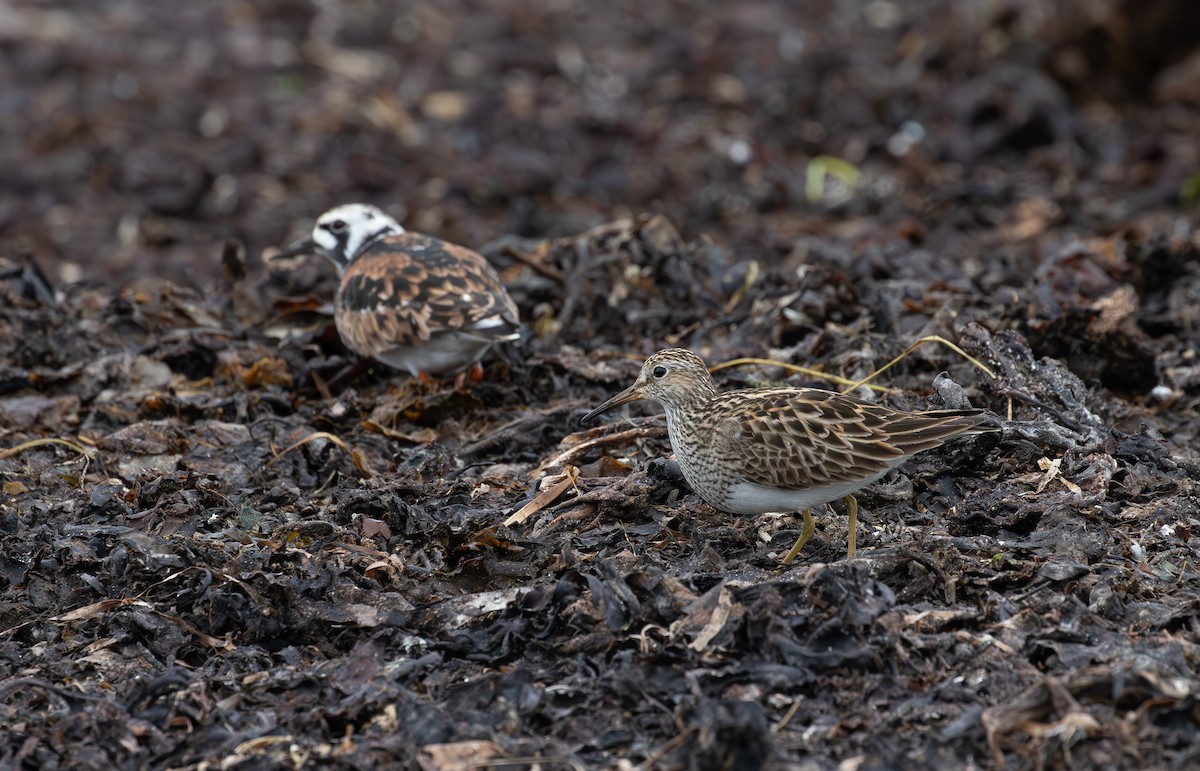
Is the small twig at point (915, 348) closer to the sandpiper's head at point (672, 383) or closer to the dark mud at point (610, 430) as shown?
the dark mud at point (610, 430)

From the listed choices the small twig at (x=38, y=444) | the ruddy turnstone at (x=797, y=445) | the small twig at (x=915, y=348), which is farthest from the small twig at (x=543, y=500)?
the small twig at (x=38, y=444)

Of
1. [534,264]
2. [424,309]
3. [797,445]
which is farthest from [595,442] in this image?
[534,264]

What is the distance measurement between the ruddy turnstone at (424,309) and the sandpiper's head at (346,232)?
1.16 ft

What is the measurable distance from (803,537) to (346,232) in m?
3.78

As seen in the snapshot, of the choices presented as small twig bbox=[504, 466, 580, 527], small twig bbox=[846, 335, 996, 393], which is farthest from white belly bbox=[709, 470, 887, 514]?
small twig bbox=[846, 335, 996, 393]

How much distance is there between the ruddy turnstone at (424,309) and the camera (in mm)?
6547

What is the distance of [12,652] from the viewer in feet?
14.7

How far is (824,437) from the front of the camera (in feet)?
15.7

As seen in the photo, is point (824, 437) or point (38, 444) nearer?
point (824, 437)

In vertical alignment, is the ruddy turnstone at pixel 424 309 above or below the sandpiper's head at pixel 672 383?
below

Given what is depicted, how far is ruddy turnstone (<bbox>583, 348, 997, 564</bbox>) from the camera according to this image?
474cm

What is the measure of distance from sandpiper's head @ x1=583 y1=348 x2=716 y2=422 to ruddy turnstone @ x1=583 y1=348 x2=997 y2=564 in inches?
3.7

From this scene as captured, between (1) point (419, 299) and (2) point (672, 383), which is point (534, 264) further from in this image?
(2) point (672, 383)

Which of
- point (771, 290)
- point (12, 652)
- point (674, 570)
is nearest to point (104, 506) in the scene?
point (12, 652)
